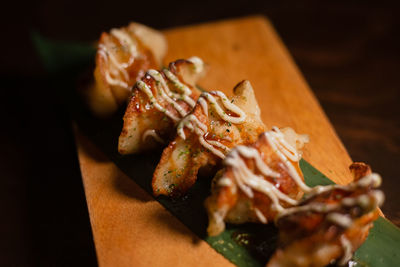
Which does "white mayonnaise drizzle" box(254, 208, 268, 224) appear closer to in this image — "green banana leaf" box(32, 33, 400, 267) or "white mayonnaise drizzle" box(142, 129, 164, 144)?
"green banana leaf" box(32, 33, 400, 267)

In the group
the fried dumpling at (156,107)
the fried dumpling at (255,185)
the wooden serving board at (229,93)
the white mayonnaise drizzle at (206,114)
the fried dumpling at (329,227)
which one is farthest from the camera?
the fried dumpling at (156,107)

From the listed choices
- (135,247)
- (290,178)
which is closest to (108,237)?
(135,247)

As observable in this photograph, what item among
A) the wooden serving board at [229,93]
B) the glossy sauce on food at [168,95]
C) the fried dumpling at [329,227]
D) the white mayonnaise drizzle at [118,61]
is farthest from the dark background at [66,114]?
the glossy sauce on food at [168,95]

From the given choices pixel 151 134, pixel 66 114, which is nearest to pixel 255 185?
pixel 151 134

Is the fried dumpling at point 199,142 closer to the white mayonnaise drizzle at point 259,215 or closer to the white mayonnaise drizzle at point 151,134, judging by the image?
the white mayonnaise drizzle at point 151,134

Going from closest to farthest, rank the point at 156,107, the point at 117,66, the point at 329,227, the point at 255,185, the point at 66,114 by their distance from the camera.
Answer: the point at 329,227
the point at 255,185
the point at 156,107
the point at 117,66
the point at 66,114

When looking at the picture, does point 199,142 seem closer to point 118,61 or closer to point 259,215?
point 259,215

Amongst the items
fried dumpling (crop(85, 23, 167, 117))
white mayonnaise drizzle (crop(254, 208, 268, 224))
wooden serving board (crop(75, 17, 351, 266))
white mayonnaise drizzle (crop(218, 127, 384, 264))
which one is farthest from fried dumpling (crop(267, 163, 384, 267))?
fried dumpling (crop(85, 23, 167, 117))
